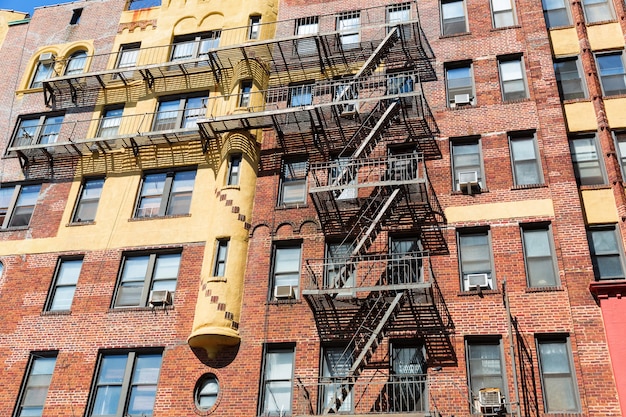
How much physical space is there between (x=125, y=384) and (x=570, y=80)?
57.6ft

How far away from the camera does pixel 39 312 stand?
21.1m

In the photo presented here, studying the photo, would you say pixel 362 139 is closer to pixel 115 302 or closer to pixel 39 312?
pixel 115 302

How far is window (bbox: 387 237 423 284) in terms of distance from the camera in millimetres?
18766

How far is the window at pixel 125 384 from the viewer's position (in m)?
18.8

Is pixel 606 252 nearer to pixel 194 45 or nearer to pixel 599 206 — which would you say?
pixel 599 206

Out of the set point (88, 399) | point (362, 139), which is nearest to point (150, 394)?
point (88, 399)

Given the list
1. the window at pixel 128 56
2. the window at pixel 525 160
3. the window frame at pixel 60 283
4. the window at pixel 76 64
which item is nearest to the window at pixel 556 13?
the window at pixel 525 160

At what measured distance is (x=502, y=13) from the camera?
2425 cm

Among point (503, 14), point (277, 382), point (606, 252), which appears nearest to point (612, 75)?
point (503, 14)

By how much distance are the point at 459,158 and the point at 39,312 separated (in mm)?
14673

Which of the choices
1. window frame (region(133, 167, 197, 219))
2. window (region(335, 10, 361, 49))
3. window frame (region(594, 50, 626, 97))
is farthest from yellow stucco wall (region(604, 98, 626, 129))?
window frame (region(133, 167, 197, 219))

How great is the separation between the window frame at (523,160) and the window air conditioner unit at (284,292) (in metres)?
7.64

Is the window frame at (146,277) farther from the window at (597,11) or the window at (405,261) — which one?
the window at (597,11)

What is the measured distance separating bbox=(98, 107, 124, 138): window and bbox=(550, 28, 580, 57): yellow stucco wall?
1653 centimetres
